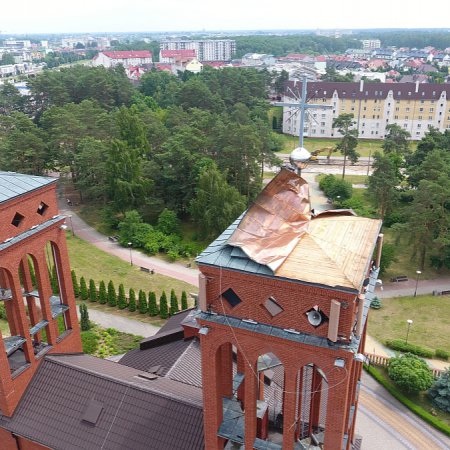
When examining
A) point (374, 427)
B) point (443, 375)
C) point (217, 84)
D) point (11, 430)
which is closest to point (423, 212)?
point (443, 375)

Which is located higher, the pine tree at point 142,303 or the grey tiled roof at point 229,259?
the grey tiled roof at point 229,259

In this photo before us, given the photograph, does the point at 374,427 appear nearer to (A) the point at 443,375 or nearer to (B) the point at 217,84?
(A) the point at 443,375

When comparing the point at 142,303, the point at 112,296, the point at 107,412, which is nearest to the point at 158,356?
the point at 107,412

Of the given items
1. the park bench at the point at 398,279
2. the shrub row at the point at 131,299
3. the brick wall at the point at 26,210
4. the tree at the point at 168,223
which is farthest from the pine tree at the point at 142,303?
the park bench at the point at 398,279

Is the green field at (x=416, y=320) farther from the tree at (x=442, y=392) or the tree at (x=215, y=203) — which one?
the tree at (x=215, y=203)

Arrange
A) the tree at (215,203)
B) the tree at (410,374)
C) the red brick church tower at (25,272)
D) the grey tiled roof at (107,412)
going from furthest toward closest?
the tree at (215,203) → the tree at (410,374) → the red brick church tower at (25,272) → the grey tiled roof at (107,412)

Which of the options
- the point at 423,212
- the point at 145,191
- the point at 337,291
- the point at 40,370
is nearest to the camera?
the point at 337,291

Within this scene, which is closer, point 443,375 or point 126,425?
point 126,425
